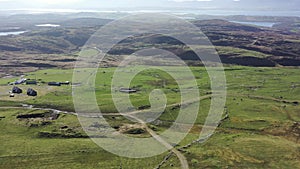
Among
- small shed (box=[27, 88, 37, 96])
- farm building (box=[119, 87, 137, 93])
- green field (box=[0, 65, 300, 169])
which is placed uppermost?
small shed (box=[27, 88, 37, 96])

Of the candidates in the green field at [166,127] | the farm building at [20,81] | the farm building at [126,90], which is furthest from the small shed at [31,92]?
the farm building at [126,90]

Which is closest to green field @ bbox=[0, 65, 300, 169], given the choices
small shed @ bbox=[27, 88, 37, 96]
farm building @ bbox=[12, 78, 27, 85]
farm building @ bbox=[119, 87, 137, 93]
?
small shed @ bbox=[27, 88, 37, 96]

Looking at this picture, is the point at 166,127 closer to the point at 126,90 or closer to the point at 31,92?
the point at 126,90

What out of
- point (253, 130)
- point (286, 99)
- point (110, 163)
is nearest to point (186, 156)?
point (110, 163)

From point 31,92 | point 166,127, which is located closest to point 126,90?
point 31,92

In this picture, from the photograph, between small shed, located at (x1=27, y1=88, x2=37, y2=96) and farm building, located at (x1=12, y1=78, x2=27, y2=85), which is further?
farm building, located at (x1=12, y1=78, x2=27, y2=85)

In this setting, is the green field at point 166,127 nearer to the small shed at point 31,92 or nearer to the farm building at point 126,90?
the small shed at point 31,92

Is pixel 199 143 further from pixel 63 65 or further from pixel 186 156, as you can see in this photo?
pixel 63 65

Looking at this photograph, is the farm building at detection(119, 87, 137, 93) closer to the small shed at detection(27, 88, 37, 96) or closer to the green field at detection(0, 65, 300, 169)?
the green field at detection(0, 65, 300, 169)
